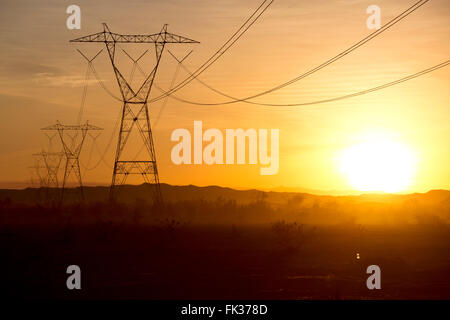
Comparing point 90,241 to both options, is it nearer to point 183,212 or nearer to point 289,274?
point 289,274

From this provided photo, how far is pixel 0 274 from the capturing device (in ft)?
120

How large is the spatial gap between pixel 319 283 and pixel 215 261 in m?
9.96

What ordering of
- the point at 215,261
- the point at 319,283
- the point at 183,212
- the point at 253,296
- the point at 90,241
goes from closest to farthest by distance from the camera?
the point at 253,296 < the point at 319,283 < the point at 215,261 < the point at 90,241 < the point at 183,212

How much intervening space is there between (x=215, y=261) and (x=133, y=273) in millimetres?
8261

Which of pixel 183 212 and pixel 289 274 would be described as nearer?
pixel 289 274
